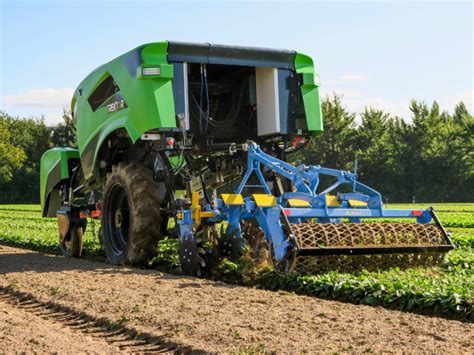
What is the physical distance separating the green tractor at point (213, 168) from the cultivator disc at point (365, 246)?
0.02 metres

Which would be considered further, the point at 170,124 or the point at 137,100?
the point at 137,100

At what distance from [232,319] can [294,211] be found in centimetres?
266

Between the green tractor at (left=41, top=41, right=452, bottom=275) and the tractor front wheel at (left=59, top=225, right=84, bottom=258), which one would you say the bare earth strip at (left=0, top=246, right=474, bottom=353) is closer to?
the green tractor at (left=41, top=41, right=452, bottom=275)

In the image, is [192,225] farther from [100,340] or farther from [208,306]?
[100,340]

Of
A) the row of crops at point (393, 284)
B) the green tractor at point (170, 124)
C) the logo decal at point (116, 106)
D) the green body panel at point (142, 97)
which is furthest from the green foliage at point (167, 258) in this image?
Answer: the logo decal at point (116, 106)

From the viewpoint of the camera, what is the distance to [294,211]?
8.29m

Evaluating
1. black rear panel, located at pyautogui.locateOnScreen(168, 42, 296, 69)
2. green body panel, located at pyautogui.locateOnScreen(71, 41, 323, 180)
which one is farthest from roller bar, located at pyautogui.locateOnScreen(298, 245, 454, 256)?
black rear panel, located at pyautogui.locateOnScreen(168, 42, 296, 69)

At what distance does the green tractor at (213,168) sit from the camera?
8477mm

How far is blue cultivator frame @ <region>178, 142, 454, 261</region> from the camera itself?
803 cm

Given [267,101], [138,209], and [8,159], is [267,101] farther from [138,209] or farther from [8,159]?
[8,159]


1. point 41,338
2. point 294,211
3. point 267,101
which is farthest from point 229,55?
point 41,338

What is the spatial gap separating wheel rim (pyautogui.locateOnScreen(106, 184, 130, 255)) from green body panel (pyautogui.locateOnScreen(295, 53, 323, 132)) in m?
3.08

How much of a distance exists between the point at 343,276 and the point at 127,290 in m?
2.32

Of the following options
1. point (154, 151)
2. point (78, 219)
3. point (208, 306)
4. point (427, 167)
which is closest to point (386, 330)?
point (208, 306)
